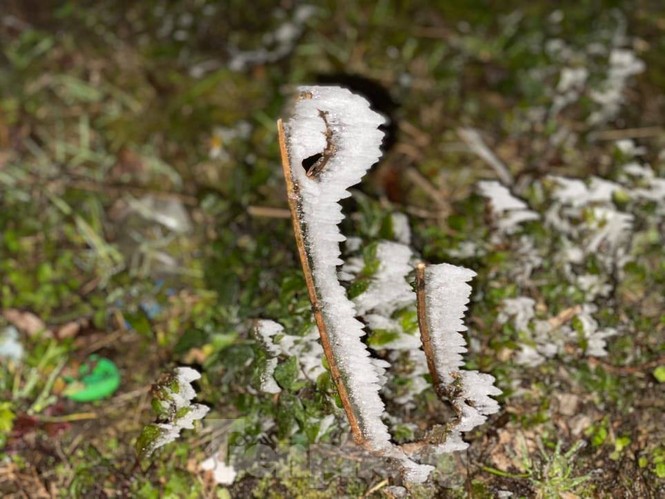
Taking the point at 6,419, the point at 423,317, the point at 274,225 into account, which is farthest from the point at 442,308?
the point at 6,419

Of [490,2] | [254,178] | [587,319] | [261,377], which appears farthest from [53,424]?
[490,2]

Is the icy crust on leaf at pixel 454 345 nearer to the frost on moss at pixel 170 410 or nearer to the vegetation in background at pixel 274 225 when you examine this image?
the vegetation in background at pixel 274 225

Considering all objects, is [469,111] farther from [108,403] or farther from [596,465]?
[108,403]

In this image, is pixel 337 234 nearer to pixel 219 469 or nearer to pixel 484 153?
pixel 219 469

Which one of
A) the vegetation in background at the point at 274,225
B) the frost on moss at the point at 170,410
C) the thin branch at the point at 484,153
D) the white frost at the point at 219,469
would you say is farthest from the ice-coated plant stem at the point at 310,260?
the thin branch at the point at 484,153

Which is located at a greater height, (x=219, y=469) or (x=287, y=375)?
(x=287, y=375)

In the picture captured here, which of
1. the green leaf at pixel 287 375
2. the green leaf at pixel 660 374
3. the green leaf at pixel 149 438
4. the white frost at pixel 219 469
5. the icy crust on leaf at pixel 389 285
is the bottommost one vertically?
the white frost at pixel 219 469
